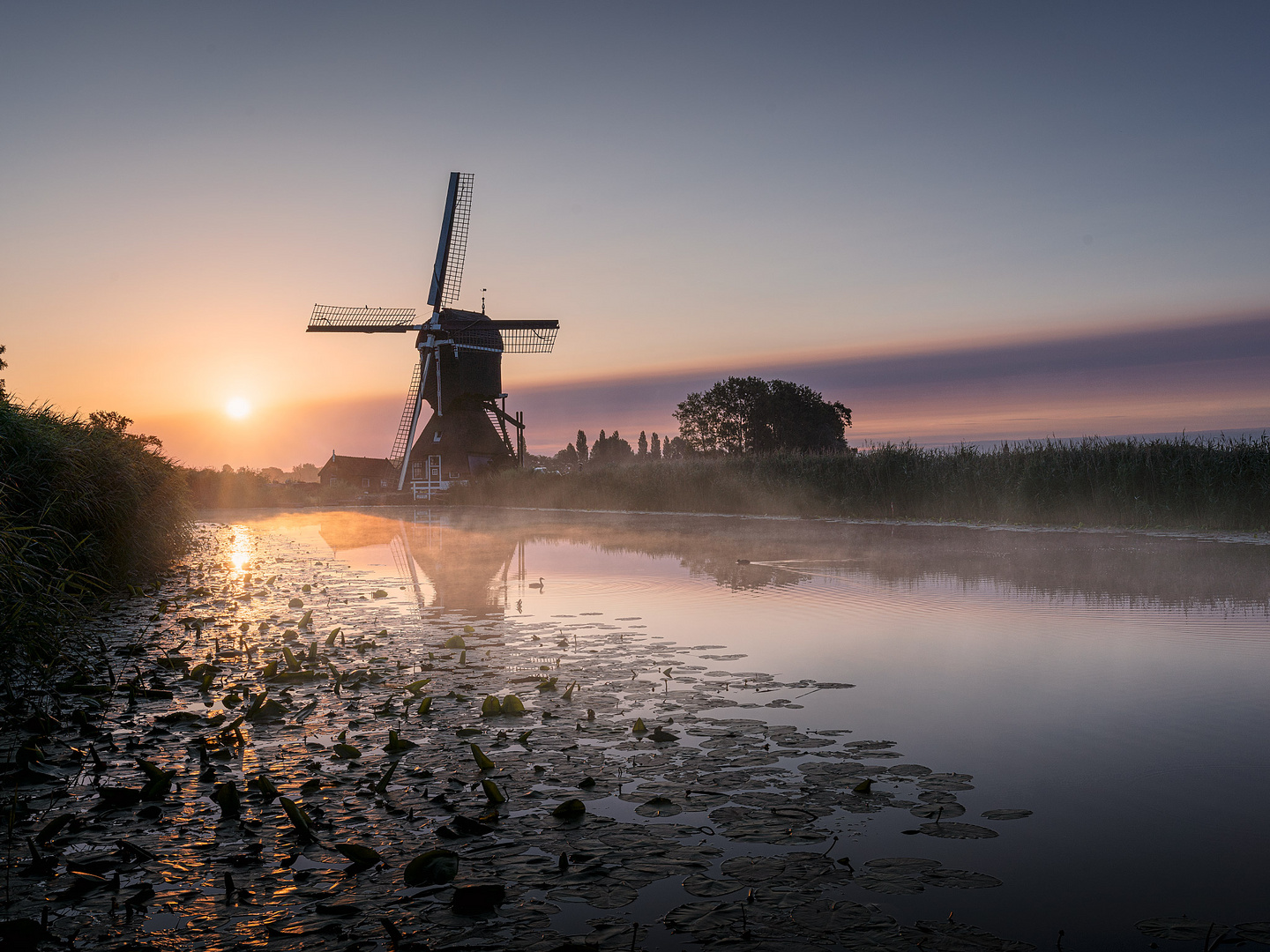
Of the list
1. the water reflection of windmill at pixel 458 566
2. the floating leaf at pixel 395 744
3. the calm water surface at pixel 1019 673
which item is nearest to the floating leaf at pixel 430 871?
the calm water surface at pixel 1019 673

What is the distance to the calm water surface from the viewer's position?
316 centimetres

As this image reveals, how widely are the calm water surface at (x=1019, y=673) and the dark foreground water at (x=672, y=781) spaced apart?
0.09 ft

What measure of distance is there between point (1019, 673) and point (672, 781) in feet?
12.1

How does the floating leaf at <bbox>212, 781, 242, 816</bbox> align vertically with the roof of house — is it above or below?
below

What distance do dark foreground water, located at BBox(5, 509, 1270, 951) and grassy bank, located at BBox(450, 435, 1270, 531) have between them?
42.7ft

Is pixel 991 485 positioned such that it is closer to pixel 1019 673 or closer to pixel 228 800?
pixel 1019 673

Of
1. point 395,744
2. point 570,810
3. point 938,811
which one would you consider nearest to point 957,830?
point 938,811

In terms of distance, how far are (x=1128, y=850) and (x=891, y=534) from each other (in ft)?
60.4

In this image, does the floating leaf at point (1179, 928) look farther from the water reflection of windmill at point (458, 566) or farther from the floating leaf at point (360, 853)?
the water reflection of windmill at point (458, 566)

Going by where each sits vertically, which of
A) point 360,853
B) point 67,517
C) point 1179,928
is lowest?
point 1179,928

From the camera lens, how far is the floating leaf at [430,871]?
9.74ft

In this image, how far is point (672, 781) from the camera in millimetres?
4059

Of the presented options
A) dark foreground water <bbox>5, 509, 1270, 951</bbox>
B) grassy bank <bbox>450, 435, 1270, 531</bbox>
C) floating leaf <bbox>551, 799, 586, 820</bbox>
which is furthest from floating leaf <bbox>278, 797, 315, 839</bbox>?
grassy bank <bbox>450, 435, 1270, 531</bbox>

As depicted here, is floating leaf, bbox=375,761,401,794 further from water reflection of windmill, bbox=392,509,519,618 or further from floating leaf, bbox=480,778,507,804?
water reflection of windmill, bbox=392,509,519,618
